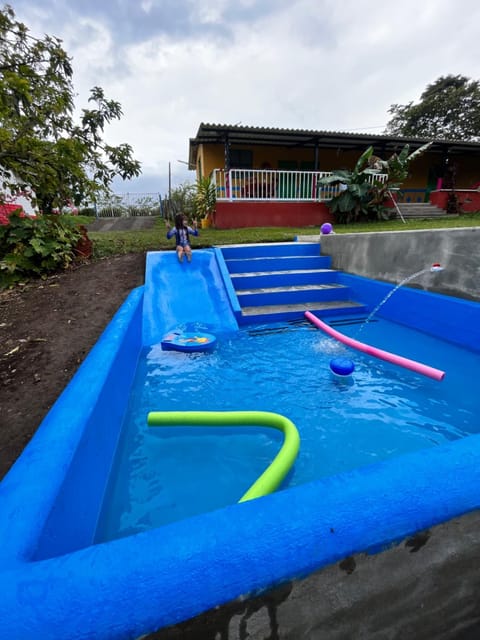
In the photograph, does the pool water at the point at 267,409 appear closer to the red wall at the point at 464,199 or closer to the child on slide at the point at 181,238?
the child on slide at the point at 181,238

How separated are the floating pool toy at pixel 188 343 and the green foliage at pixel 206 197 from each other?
8400mm

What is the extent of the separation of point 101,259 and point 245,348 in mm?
4630

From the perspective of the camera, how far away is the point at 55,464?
4.65 ft

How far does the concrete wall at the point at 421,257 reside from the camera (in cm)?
393

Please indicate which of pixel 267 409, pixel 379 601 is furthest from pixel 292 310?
pixel 379 601

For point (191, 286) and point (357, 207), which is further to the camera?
point (357, 207)

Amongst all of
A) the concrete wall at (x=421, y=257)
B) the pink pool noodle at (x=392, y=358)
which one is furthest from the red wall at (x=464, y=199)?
the pink pool noodle at (x=392, y=358)

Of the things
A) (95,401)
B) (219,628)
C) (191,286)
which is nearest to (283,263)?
(191,286)

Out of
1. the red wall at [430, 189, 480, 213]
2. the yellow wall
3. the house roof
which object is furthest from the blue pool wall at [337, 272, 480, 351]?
the red wall at [430, 189, 480, 213]

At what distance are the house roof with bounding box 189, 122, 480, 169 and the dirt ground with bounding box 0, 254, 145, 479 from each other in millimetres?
7961

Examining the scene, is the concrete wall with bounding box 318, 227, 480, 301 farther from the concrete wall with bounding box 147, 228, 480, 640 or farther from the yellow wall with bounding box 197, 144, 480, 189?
the yellow wall with bounding box 197, 144, 480, 189

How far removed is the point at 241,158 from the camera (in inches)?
571

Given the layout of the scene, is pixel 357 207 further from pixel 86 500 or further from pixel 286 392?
pixel 86 500

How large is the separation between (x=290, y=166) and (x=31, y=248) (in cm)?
1297
